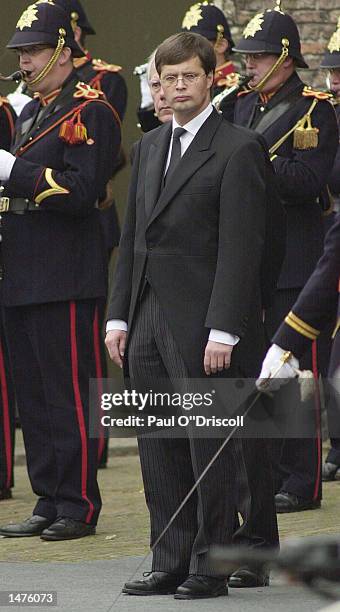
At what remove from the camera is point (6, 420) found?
7746 millimetres

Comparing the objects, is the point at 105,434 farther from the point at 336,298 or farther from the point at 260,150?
the point at 336,298

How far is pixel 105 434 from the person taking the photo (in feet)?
27.2

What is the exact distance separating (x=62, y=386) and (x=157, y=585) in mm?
1442

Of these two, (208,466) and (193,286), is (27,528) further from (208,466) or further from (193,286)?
(208,466)

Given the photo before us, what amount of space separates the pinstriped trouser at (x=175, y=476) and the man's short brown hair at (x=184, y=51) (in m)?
0.79

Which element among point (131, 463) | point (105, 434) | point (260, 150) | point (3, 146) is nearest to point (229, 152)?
point (260, 150)

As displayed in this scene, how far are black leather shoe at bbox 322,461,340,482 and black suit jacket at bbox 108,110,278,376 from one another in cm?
281

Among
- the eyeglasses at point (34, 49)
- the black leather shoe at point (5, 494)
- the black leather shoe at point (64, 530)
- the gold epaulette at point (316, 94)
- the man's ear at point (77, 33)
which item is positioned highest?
the man's ear at point (77, 33)

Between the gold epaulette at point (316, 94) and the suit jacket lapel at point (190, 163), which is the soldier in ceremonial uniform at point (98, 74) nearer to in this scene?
the gold epaulette at point (316, 94)

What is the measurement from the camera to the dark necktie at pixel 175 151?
206 inches

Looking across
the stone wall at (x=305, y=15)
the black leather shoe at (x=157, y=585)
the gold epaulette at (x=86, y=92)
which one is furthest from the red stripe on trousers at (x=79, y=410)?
the stone wall at (x=305, y=15)

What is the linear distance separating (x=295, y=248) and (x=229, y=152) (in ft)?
6.34

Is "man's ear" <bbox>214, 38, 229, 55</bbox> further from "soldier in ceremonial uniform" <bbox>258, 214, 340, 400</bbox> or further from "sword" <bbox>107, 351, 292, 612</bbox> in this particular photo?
"soldier in ceremonial uniform" <bbox>258, 214, 340, 400</bbox>

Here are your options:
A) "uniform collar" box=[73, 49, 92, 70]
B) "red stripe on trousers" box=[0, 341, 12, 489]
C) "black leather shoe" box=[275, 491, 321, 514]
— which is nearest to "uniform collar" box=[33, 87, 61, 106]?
"uniform collar" box=[73, 49, 92, 70]
